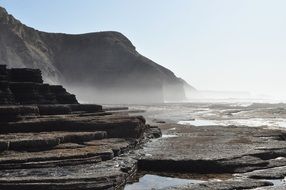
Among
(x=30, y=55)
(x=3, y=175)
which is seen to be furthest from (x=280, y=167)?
(x=30, y=55)

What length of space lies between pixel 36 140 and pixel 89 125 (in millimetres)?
10109

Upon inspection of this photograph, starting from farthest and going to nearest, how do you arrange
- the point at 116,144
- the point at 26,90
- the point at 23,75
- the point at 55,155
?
the point at 23,75
the point at 26,90
the point at 116,144
the point at 55,155

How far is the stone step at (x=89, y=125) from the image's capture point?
3900cm

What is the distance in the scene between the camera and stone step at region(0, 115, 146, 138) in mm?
39000

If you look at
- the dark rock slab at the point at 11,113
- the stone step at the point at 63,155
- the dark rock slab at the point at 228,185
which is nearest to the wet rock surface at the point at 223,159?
the dark rock slab at the point at 228,185

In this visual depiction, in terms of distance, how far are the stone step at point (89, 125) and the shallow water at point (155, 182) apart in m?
12.9

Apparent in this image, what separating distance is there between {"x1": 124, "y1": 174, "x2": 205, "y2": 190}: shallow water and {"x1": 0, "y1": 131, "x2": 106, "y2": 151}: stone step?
30.1ft

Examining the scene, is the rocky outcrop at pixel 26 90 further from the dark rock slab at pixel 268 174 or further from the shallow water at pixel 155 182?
the dark rock slab at pixel 268 174

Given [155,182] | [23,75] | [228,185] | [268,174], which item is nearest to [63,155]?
[155,182]

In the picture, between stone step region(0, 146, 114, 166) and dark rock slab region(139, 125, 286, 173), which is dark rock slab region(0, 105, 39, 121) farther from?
dark rock slab region(139, 125, 286, 173)

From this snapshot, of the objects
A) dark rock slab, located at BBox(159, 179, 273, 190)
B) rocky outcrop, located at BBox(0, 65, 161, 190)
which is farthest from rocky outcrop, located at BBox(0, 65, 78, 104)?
dark rock slab, located at BBox(159, 179, 273, 190)

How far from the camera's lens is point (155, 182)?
2795cm

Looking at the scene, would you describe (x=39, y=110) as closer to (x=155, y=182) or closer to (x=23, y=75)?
(x=23, y=75)

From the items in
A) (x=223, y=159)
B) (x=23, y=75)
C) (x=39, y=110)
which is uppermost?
(x=23, y=75)
